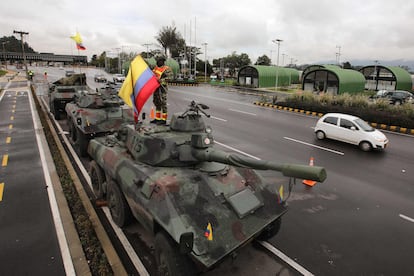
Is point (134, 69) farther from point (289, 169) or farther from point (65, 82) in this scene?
point (65, 82)

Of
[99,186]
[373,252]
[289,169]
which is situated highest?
[289,169]

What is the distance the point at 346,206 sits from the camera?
8445 mm

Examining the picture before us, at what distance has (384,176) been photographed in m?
10.9

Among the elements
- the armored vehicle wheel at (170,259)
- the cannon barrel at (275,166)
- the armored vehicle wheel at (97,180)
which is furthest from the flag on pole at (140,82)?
the armored vehicle wheel at (170,259)

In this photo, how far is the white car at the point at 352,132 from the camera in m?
13.9

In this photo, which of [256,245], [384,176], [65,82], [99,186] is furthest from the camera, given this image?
[65,82]

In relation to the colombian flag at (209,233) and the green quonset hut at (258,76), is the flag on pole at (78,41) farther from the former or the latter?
the green quonset hut at (258,76)

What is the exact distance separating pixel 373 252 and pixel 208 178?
4.19m

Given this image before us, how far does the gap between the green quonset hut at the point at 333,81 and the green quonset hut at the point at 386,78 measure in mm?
6617

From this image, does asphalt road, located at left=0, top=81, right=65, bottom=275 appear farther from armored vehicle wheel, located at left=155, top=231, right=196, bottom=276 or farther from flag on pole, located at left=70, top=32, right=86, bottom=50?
flag on pole, located at left=70, top=32, right=86, bottom=50

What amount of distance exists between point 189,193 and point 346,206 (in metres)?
5.60

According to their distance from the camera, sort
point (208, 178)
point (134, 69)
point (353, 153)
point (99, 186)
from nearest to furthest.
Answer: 1. point (208, 178)
2. point (134, 69)
3. point (99, 186)
4. point (353, 153)

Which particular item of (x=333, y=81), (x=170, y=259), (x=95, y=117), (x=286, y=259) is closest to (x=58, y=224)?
(x=170, y=259)

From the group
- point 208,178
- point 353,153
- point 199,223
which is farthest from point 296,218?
point 353,153
